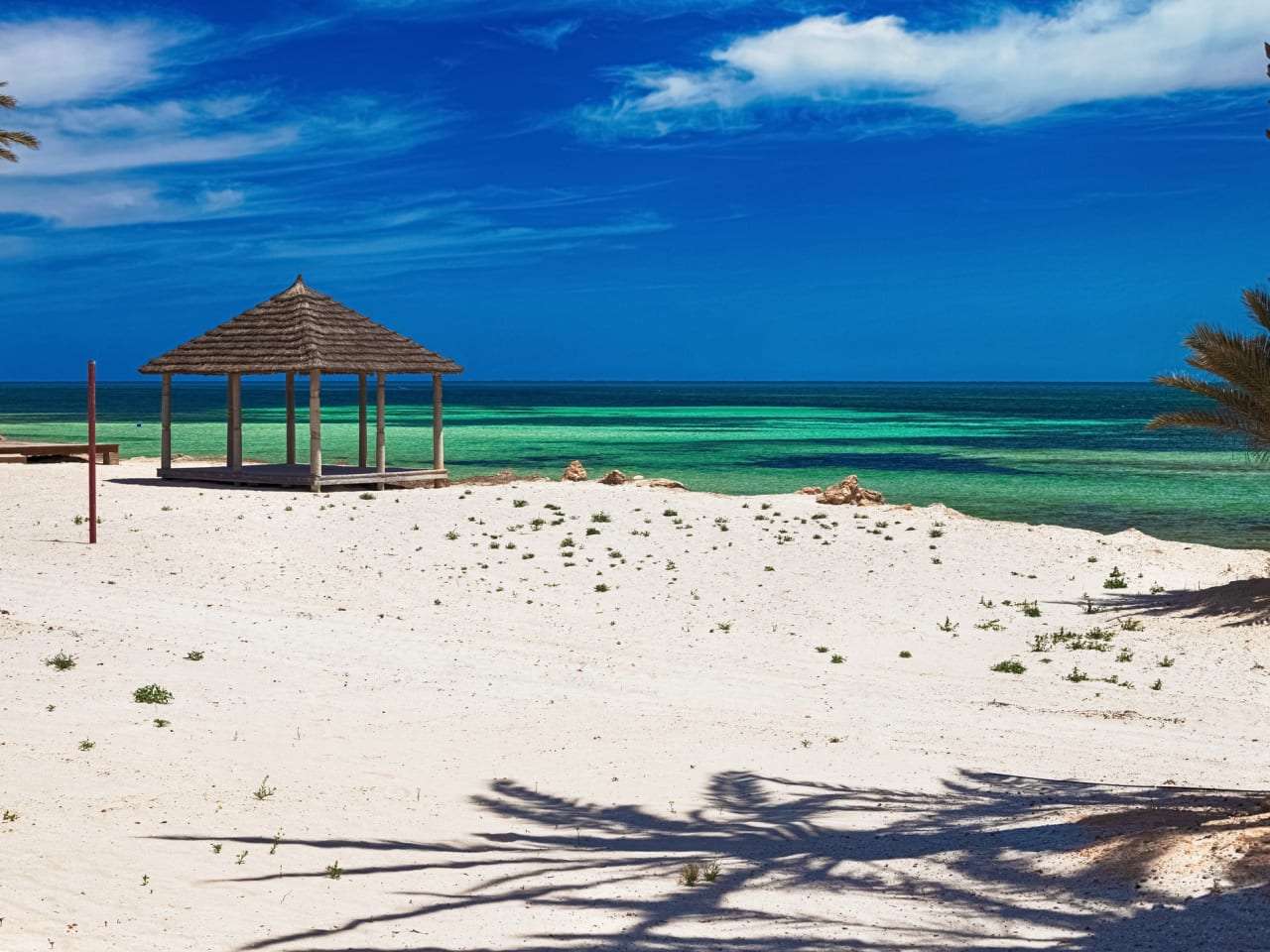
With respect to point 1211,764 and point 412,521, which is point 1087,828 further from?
point 412,521

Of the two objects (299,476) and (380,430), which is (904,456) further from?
(299,476)

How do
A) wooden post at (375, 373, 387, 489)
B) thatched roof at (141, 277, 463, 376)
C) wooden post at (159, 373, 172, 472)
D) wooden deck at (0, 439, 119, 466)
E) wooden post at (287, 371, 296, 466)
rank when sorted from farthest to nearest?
wooden deck at (0, 439, 119, 466), wooden post at (287, 371, 296, 466), wooden post at (159, 373, 172, 472), wooden post at (375, 373, 387, 489), thatched roof at (141, 277, 463, 376)

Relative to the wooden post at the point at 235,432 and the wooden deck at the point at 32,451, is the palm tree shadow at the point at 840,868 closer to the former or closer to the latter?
the wooden post at the point at 235,432

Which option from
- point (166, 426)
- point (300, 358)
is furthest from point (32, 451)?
point (300, 358)

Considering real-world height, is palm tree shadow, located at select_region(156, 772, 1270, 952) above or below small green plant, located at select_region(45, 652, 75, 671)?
below

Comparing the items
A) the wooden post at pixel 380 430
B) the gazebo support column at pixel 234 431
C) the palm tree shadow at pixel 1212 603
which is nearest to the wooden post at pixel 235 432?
the gazebo support column at pixel 234 431

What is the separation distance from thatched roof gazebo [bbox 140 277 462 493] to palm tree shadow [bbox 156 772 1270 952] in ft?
59.9

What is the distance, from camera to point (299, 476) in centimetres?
2655

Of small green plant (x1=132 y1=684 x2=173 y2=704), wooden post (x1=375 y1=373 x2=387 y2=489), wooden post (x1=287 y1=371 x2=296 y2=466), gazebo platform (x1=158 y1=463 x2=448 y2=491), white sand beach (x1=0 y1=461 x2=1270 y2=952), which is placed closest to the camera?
white sand beach (x1=0 y1=461 x2=1270 y2=952)

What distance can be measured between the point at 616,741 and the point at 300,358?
1714 centimetres

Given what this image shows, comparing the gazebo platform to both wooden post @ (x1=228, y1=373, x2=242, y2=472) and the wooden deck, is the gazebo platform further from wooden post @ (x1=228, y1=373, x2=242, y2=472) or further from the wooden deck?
the wooden deck

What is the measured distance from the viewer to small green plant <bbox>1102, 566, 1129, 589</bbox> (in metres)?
18.6

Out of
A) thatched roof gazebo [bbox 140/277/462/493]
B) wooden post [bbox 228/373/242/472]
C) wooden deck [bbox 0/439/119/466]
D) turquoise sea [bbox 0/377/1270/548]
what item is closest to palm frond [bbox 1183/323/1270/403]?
turquoise sea [bbox 0/377/1270/548]

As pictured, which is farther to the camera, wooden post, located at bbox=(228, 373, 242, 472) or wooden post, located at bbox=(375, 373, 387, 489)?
wooden post, located at bbox=(228, 373, 242, 472)
